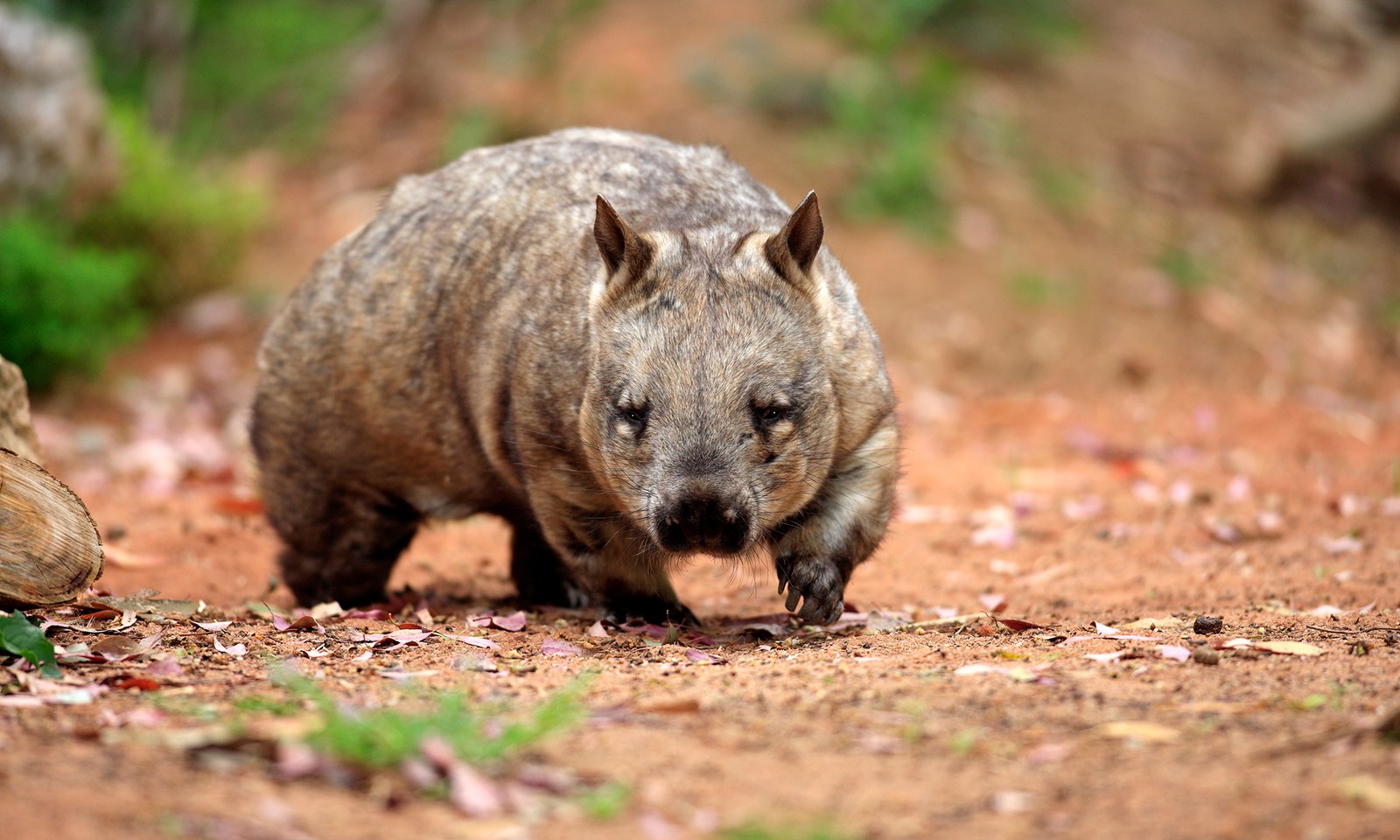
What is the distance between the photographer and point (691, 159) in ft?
17.3

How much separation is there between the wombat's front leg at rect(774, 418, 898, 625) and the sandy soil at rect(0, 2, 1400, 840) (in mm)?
170

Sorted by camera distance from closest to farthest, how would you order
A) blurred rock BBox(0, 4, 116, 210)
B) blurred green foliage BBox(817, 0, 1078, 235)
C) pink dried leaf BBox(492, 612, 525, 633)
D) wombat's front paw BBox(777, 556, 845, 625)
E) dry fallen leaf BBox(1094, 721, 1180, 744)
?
dry fallen leaf BBox(1094, 721, 1180, 744)
wombat's front paw BBox(777, 556, 845, 625)
pink dried leaf BBox(492, 612, 525, 633)
blurred rock BBox(0, 4, 116, 210)
blurred green foliage BBox(817, 0, 1078, 235)

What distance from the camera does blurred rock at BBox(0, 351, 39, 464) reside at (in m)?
4.65

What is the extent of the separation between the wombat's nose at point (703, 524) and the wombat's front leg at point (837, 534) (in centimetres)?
46

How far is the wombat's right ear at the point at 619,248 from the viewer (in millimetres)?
4332

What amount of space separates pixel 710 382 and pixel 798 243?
55cm

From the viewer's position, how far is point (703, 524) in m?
4.10

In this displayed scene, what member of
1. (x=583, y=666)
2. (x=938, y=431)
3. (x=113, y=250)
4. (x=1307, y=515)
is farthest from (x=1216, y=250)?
(x=583, y=666)

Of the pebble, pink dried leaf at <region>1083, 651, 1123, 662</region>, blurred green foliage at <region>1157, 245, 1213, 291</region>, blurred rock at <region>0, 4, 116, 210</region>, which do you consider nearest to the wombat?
pink dried leaf at <region>1083, 651, 1123, 662</region>

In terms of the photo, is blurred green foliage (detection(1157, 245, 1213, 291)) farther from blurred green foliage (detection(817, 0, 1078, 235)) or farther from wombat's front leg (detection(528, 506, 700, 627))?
wombat's front leg (detection(528, 506, 700, 627))

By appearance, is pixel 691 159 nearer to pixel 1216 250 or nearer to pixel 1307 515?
pixel 1307 515

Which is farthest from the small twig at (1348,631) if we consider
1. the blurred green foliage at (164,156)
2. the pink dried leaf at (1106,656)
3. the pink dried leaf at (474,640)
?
the blurred green foliage at (164,156)

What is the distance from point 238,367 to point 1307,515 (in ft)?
22.5

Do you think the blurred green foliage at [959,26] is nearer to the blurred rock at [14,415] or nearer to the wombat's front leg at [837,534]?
the wombat's front leg at [837,534]
